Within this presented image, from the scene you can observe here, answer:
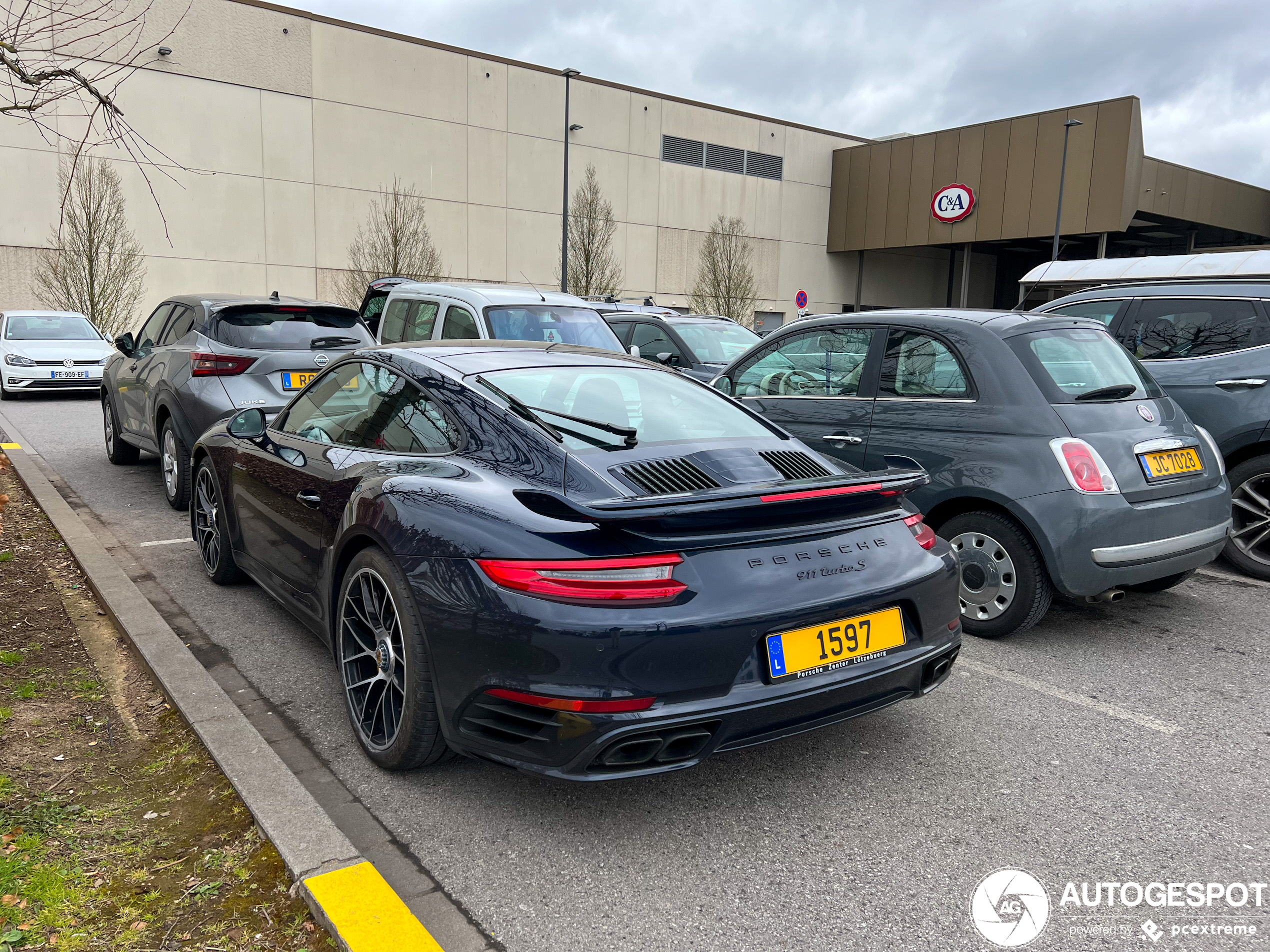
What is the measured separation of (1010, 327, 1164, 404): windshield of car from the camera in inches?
182

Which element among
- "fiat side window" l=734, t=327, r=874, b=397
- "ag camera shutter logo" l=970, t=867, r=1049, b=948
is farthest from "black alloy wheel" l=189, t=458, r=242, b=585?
"ag camera shutter logo" l=970, t=867, r=1049, b=948

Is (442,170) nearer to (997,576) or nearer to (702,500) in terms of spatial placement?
(997,576)

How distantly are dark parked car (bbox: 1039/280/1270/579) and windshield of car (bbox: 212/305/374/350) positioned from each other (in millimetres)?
6037

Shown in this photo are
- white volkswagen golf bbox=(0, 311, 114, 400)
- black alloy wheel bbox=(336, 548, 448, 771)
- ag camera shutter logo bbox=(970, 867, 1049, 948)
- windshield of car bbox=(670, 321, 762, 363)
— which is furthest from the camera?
white volkswagen golf bbox=(0, 311, 114, 400)

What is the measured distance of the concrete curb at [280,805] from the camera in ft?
7.47

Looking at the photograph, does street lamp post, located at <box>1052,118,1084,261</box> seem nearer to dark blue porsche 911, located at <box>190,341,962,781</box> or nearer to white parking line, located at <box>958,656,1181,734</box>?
white parking line, located at <box>958,656,1181,734</box>

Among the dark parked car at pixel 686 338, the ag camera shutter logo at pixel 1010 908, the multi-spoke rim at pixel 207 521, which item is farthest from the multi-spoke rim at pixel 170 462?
the ag camera shutter logo at pixel 1010 908

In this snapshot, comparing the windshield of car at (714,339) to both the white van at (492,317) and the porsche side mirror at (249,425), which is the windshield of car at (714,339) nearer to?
the white van at (492,317)

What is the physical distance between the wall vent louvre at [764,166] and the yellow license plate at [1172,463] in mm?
36796

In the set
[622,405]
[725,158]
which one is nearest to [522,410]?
[622,405]

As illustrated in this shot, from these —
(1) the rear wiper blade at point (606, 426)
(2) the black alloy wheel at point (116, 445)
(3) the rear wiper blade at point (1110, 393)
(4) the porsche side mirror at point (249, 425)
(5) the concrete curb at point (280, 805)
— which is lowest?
(5) the concrete curb at point (280, 805)

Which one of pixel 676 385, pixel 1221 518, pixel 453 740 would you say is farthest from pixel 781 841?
pixel 1221 518

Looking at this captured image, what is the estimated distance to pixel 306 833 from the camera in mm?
2643

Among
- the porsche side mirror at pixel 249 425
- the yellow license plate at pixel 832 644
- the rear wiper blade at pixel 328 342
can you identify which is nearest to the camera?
the yellow license plate at pixel 832 644
